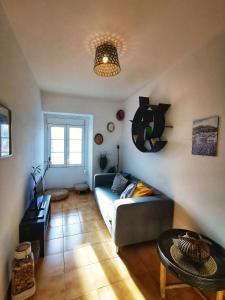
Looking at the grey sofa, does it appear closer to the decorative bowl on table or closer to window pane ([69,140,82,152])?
the decorative bowl on table

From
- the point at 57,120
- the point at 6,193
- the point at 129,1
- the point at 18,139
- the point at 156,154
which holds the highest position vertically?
the point at 129,1

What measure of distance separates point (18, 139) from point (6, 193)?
2.20 feet

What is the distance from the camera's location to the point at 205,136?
169 cm

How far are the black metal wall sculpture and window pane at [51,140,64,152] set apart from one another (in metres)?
2.48

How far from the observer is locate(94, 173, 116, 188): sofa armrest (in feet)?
11.3

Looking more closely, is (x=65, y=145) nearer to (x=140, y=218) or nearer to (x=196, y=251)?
(x=140, y=218)

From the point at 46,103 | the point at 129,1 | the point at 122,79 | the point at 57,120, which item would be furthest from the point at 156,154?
the point at 57,120

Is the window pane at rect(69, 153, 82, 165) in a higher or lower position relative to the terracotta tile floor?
higher

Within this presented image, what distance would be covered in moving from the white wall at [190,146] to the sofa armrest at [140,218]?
0.17 m

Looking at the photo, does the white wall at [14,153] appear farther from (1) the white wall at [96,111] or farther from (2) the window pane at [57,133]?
(2) the window pane at [57,133]

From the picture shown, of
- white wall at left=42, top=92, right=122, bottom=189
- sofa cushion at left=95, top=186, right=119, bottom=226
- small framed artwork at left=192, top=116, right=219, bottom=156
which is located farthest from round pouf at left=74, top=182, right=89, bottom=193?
small framed artwork at left=192, top=116, right=219, bottom=156

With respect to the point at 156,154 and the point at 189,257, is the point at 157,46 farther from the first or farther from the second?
the point at 189,257

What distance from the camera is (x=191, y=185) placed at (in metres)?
1.88

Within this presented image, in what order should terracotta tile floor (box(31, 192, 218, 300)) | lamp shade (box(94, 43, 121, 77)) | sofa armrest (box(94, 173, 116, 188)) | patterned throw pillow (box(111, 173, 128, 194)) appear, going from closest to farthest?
terracotta tile floor (box(31, 192, 218, 300)) → lamp shade (box(94, 43, 121, 77)) → patterned throw pillow (box(111, 173, 128, 194)) → sofa armrest (box(94, 173, 116, 188))
